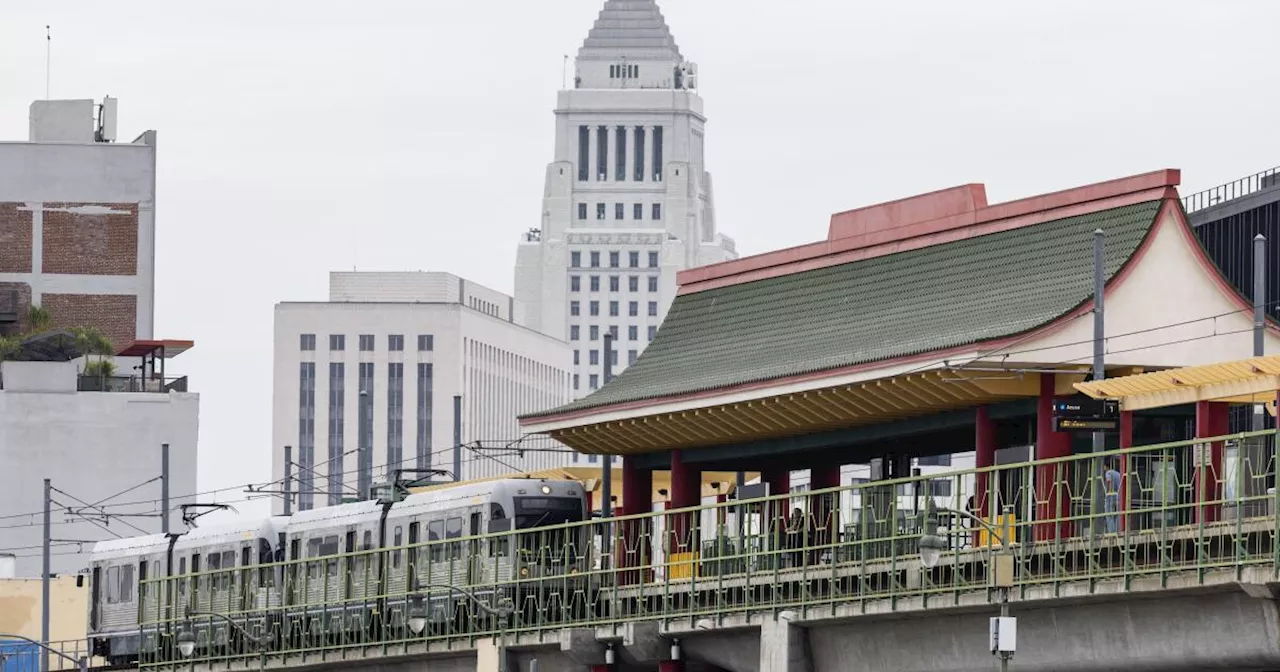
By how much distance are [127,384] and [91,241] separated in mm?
11933

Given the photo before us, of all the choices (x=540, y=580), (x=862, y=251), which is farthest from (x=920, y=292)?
(x=540, y=580)

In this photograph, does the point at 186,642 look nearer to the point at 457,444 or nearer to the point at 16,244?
the point at 457,444

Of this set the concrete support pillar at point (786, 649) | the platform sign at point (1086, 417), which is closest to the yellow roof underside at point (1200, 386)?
the platform sign at point (1086, 417)

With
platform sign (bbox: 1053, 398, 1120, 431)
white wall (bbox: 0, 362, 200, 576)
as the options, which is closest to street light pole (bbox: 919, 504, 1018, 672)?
platform sign (bbox: 1053, 398, 1120, 431)

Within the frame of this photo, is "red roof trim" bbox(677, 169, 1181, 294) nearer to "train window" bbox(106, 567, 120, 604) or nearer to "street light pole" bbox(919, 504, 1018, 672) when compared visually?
"street light pole" bbox(919, 504, 1018, 672)

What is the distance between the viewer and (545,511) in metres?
58.3

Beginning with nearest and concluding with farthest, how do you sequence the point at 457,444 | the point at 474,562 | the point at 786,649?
the point at 786,649 < the point at 474,562 < the point at 457,444

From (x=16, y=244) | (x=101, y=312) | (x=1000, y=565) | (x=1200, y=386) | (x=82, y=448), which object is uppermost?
(x=16, y=244)

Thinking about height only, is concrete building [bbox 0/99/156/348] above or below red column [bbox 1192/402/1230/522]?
above

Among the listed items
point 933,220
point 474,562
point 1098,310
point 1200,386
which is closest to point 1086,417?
point 1098,310

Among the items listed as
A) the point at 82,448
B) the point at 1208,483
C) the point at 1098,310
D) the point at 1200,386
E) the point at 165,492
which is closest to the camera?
the point at 1208,483

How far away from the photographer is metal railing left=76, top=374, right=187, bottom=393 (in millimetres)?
130375

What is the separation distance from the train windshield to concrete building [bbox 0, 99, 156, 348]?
85.6 meters

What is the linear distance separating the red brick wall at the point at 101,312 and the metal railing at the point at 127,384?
7.08 m
